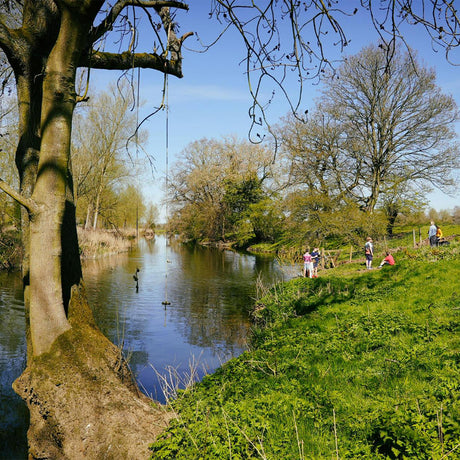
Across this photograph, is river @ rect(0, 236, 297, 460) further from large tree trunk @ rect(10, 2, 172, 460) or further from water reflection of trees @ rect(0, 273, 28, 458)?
large tree trunk @ rect(10, 2, 172, 460)

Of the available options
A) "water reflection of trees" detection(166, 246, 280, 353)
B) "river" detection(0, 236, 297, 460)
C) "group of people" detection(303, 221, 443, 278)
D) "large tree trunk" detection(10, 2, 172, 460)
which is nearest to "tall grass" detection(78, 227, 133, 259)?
"river" detection(0, 236, 297, 460)

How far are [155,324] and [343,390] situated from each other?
8.22 metres

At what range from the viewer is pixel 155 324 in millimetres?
12555

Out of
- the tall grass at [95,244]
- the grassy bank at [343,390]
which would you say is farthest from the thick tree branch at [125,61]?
the tall grass at [95,244]

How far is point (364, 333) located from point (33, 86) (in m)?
6.84

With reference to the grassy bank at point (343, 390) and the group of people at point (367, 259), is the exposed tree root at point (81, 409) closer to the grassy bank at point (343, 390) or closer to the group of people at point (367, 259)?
the grassy bank at point (343, 390)

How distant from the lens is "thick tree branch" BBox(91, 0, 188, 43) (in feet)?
15.8

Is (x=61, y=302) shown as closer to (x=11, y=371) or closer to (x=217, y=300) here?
(x=11, y=371)

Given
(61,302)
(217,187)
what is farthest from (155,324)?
(217,187)

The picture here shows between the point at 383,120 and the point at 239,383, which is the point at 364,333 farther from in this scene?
the point at 383,120

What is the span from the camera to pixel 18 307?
13.2 meters

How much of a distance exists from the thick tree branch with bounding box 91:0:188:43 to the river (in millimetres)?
3200

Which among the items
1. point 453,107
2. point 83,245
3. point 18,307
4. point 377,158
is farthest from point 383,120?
point 18,307

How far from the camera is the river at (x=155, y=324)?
726 cm
